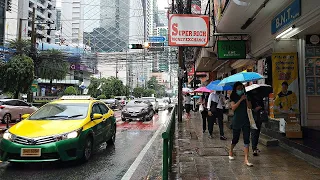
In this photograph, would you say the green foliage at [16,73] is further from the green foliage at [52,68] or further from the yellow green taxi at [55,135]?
the yellow green taxi at [55,135]

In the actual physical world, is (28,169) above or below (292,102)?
below

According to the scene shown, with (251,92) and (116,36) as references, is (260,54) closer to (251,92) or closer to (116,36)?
(251,92)

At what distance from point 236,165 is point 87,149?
3.38 m

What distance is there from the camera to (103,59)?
24562 mm

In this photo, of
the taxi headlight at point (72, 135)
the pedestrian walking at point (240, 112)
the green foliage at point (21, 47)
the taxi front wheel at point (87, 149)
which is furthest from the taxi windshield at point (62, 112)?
the green foliage at point (21, 47)

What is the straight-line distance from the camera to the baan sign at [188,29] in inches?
452

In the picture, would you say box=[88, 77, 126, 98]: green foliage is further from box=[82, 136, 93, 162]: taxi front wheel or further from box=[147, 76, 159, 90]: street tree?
box=[82, 136, 93, 162]: taxi front wheel

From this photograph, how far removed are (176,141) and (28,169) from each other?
179 inches

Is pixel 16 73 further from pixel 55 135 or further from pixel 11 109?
pixel 55 135

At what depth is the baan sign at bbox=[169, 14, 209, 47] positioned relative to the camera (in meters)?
11.5

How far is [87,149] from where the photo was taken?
21.8 feet

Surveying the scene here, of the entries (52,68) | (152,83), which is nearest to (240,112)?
(52,68)

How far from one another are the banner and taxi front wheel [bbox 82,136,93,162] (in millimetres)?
4968

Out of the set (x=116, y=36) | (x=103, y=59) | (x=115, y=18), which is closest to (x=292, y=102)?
(x=103, y=59)
